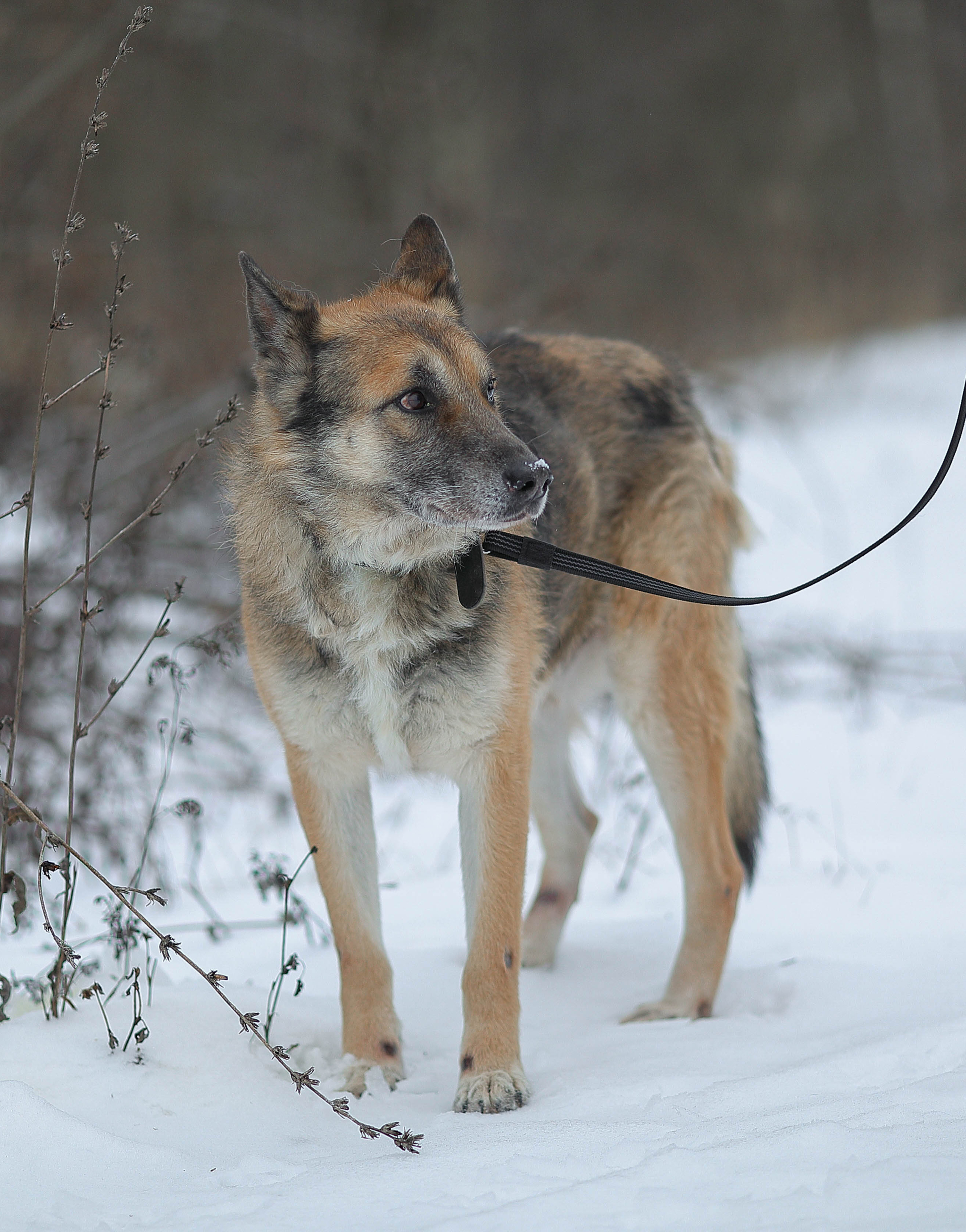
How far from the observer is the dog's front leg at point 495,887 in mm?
2855

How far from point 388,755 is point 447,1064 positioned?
879 millimetres

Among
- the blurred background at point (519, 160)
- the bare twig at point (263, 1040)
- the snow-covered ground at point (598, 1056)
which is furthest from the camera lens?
the blurred background at point (519, 160)

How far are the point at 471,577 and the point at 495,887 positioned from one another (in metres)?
0.80

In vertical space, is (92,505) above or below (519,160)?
below

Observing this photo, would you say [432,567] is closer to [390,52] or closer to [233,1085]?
[233,1085]

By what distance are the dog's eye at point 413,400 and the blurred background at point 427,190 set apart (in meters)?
0.88

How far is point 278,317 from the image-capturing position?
9.82ft

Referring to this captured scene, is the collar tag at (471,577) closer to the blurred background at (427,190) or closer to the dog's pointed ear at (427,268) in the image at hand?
the dog's pointed ear at (427,268)

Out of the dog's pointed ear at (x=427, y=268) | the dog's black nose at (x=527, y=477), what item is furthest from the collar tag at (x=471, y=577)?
the dog's pointed ear at (x=427, y=268)

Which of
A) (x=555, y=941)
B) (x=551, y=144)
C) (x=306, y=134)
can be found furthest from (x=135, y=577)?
(x=551, y=144)

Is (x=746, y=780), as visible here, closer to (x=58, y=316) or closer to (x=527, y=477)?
(x=527, y=477)

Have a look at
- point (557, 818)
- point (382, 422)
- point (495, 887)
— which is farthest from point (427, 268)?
point (557, 818)

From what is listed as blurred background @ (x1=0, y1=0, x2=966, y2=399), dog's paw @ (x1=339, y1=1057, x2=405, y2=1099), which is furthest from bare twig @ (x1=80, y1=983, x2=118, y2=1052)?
blurred background @ (x1=0, y1=0, x2=966, y2=399)

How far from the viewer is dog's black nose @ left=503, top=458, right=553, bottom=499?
273 centimetres
